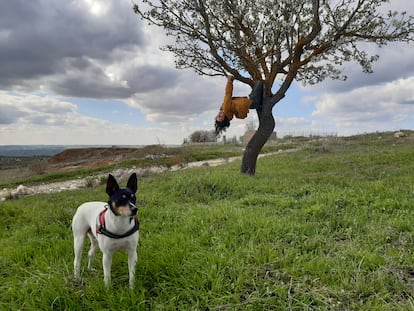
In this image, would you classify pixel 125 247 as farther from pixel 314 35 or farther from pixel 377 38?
pixel 377 38

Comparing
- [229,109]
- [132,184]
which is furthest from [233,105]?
[132,184]

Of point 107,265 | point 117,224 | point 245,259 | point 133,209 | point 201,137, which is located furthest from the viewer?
point 201,137

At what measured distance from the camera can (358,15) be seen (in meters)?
12.2

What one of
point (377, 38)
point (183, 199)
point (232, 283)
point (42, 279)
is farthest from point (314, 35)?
point (42, 279)

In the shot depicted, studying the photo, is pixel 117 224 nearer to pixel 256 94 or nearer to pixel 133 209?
pixel 133 209

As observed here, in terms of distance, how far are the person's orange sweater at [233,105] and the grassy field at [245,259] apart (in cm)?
375

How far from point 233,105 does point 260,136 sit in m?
2.41

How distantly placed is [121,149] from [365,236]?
1602 inches

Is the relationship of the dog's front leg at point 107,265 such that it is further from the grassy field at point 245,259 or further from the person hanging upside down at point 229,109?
the person hanging upside down at point 229,109

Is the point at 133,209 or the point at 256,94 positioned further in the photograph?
the point at 256,94

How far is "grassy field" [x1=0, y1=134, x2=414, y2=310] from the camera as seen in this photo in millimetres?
3641

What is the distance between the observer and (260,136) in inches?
508

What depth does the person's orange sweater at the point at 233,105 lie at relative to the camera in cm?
1098

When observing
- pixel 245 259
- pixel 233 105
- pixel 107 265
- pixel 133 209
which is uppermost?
pixel 233 105
